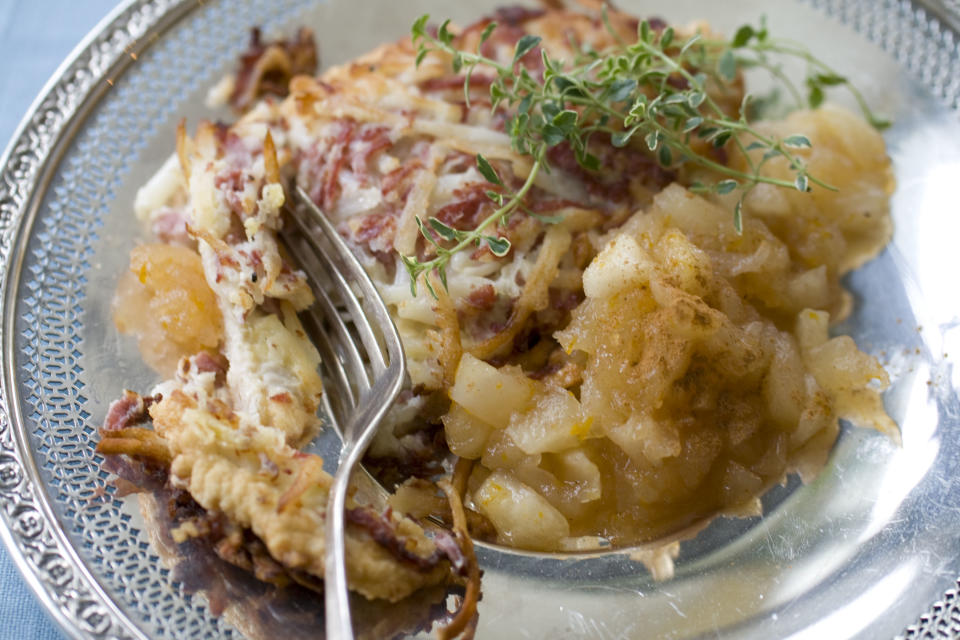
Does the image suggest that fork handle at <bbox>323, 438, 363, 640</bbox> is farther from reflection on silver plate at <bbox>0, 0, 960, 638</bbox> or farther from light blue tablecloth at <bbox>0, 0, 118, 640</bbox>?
light blue tablecloth at <bbox>0, 0, 118, 640</bbox>

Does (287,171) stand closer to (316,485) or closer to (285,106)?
Result: (285,106)

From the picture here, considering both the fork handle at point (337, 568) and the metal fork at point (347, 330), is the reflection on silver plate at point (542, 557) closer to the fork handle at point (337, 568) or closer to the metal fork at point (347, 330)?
the fork handle at point (337, 568)

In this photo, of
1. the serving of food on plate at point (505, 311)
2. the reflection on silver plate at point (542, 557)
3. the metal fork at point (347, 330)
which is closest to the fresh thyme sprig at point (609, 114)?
the serving of food on plate at point (505, 311)

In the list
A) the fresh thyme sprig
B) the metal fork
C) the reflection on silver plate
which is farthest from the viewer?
the fresh thyme sprig

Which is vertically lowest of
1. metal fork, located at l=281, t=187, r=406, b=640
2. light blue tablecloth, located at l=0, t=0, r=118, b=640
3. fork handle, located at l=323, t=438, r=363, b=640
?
fork handle, located at l=323, t=438, r=363, b=640

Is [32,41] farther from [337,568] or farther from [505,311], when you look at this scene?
[337,568]

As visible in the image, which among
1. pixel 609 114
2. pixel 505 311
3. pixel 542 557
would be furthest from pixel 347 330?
pixel 609 114

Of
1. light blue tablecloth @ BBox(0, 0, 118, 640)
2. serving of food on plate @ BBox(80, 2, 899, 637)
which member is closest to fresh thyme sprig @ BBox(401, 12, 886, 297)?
serving of food on plate @ BBox(80, 2, 899, 637)
